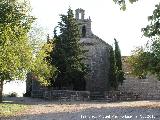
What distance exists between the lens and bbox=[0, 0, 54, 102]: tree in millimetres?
28094

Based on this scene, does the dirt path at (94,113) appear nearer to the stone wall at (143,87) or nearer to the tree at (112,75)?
the tree at (112,75)

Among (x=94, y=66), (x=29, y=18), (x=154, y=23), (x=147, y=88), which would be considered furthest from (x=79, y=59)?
(x=154, y=23)

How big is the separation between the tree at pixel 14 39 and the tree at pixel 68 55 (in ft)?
45.4

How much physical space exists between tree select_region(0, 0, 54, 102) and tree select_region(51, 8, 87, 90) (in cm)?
1383

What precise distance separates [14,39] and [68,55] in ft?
65.9

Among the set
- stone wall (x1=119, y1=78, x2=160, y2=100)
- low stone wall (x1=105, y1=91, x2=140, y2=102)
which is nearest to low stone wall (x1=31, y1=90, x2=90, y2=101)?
low stone wall (x1=105, y1=91, x2=140, y2=102)

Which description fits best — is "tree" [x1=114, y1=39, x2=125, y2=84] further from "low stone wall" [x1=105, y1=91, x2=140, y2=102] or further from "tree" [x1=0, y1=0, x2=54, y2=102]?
"tree" [x1=0, y1=0, x2=54, y2=102]

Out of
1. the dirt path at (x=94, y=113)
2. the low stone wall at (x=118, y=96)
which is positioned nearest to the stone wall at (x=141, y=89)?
the low stone wall at (x=118, y=96)

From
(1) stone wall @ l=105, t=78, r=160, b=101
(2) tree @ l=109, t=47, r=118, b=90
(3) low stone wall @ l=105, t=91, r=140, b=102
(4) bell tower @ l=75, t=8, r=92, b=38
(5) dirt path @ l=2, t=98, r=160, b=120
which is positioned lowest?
(5) dirt path @ l=2, t=98, r=160, b=120

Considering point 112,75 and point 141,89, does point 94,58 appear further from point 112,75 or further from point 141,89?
point 141,89

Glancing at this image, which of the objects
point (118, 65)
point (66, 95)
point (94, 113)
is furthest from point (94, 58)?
point (94, 113)

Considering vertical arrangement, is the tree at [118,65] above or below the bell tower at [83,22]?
below

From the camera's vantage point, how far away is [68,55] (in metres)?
49.7

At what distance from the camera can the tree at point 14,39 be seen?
92.2 ft
